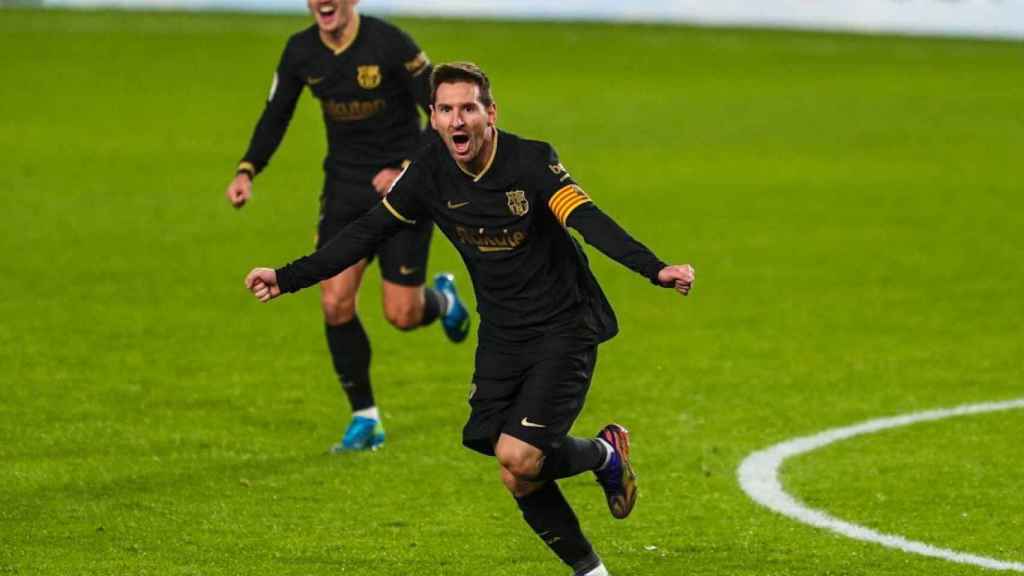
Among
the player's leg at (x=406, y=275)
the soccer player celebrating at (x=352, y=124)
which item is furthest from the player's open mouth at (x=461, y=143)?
the player's leg at (x=406, y=275)

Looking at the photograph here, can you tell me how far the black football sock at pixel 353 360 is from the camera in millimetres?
11648

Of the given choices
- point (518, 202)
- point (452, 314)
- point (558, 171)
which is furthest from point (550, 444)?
point (452, 314)

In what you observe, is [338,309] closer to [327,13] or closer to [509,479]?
[327,13]

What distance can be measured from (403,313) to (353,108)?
1317 mm

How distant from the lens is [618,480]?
28.8ft

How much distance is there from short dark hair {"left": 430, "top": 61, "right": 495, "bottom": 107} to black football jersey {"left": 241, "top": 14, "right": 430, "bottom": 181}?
3.46 metres

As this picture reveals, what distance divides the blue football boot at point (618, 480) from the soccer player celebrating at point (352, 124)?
2.93m

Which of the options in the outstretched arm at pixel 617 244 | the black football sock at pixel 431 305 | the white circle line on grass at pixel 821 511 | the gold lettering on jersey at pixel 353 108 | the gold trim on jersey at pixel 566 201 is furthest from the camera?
the black football sock at pixel 431 305

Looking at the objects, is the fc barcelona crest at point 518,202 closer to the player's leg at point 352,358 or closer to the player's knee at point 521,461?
the player's knee at point 521,461

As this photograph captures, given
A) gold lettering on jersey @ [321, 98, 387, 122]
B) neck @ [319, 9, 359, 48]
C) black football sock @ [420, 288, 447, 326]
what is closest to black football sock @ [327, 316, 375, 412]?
black football sock @ [420, 288, 447, 326]

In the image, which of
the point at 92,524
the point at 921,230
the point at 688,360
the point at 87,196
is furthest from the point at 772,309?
the point at 87,196

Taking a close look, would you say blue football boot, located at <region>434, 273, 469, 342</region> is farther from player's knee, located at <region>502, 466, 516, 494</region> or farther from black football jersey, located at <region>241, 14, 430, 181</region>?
player's knee, located at <region>502, 466, 516, 494</region>

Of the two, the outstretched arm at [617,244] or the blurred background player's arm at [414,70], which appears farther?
the blurred background player's arm at [414,70]

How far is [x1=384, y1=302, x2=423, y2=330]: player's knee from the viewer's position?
40.7ft
